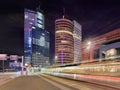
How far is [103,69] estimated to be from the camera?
25.8 m

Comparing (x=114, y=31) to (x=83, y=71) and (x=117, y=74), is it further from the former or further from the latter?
(x=117, y=74)

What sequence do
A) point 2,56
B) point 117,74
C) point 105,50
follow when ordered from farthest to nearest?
point 105,50 < point 2,56 < point 117,74

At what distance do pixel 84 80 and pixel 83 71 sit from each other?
240 cm

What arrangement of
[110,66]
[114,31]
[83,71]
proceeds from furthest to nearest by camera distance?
1. [114,31]
2. [83,71]
3. [110,66]

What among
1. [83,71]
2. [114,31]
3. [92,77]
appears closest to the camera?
[92,77]

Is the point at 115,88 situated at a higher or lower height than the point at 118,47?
lower

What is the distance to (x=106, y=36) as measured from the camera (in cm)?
15462

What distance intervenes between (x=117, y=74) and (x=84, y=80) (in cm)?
1641

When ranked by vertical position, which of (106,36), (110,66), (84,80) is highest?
(106,36)

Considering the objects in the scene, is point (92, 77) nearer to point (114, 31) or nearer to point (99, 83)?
point (99, 83)

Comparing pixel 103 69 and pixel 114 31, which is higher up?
pixel 114 31

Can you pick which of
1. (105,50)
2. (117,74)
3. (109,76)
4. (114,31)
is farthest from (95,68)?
(114,31)

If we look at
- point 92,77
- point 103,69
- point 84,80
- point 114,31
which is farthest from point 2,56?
point 114,31

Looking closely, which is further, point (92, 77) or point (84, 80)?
point (84, 80)
